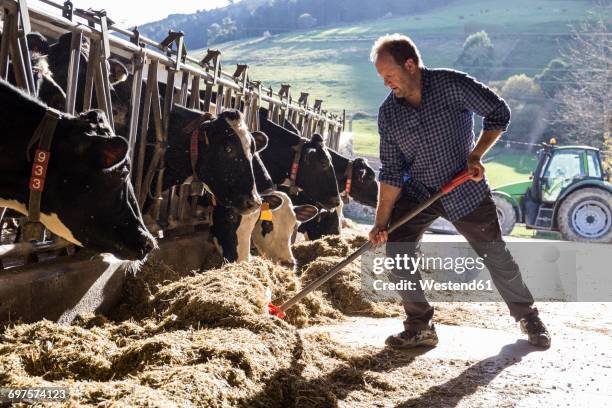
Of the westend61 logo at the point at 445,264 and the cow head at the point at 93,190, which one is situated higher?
the cow head at the point at 93,190

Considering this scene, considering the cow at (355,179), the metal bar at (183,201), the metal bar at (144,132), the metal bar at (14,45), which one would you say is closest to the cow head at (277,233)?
the metal bar at (183,201)

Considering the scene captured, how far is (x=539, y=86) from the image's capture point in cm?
6950

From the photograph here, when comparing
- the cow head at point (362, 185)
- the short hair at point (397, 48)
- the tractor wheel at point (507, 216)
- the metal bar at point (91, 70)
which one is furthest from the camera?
the tractor wheel at point (507, 216)

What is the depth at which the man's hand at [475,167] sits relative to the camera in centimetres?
503

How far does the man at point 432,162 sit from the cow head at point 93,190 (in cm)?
179

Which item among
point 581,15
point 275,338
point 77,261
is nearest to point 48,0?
point 77,261

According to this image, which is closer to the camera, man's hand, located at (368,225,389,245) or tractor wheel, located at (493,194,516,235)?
man's hand, located at (368,225,389,245)

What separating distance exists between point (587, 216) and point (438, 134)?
46.1 feet

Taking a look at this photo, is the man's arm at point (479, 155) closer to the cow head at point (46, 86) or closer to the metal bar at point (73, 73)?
the metal bar at point (73, 73)

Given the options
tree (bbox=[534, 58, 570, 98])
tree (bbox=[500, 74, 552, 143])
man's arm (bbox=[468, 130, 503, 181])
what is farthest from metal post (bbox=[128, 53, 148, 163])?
tree (bbox=[534, 58, 570, 98])

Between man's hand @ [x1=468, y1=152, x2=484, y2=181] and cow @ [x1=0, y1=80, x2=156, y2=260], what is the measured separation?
229cm

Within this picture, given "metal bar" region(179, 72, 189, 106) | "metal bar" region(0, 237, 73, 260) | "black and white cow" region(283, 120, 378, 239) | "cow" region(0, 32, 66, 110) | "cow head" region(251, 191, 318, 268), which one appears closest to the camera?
"metal bar" region(0, 237, 73, 260)

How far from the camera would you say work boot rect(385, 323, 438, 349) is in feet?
17.2

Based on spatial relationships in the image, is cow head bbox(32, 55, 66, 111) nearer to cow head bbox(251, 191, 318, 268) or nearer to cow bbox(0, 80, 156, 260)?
cow bbox(0, 80, 156, 260)
